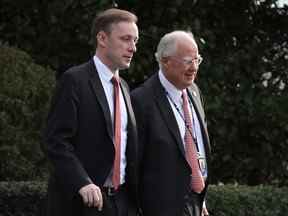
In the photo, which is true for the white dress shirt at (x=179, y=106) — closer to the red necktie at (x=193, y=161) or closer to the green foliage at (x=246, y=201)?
the red necktie at (x=193, y=161)

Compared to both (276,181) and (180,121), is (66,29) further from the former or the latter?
(180,121)

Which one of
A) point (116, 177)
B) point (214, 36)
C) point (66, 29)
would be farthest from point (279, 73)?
point (116, 177)

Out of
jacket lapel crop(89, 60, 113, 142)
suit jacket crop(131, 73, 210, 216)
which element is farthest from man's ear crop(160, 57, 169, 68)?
jacket lapel crop(89, 60, 113, 142)

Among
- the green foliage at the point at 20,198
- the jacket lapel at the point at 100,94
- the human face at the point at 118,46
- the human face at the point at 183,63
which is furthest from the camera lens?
the green foliage at the point at 20,198

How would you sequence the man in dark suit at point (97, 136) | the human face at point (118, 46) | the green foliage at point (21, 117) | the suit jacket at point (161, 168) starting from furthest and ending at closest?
the green foliage at point (21, 117)
the suit jacket at point (161, 168)
the human face at point (118, 46)
the man in dark suit at point (97, 136)

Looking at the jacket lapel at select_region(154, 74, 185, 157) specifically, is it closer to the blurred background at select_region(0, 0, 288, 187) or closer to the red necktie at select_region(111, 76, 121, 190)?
the red necktie at select_region(111, 76, 121, 190)

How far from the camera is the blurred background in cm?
1042

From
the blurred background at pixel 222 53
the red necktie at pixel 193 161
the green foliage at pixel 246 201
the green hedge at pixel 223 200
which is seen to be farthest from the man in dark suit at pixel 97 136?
the blurred background at pixel 222 53

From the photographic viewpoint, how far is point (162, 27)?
1057 centimetres

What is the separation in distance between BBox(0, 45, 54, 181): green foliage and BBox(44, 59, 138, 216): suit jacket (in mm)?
2899

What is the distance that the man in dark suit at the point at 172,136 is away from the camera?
5785 mm

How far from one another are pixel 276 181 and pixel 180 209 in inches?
215

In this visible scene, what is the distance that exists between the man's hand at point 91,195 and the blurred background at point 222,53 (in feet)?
16.5

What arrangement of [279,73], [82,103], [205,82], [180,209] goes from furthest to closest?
[279,73], [205,82], [180,209], [82,103]
